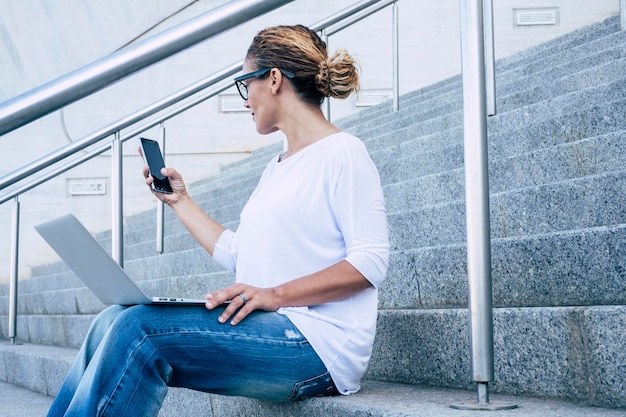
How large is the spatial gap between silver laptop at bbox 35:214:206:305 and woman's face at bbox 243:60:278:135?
16.6 inches

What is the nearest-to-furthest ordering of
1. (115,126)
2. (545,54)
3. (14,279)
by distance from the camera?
(115,126)
(14,279)
(545,54)

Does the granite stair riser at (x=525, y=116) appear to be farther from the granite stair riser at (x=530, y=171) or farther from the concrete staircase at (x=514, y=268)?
the granite stair riser at (x=530, y=171)

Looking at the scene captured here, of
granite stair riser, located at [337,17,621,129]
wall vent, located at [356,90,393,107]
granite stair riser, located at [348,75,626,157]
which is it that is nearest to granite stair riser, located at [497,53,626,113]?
granite stair riser, located at [348,75,626,157]

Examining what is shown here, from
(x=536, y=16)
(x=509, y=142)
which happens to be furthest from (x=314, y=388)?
(x=536, y=16)

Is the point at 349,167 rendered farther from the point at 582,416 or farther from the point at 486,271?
the point at 582,416

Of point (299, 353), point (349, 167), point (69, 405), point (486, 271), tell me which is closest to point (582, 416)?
point (486, 271)

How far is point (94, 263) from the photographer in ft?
4.82

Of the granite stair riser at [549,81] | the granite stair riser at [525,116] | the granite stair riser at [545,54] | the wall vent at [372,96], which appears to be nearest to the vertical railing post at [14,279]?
the granite stair riser at [525,116]

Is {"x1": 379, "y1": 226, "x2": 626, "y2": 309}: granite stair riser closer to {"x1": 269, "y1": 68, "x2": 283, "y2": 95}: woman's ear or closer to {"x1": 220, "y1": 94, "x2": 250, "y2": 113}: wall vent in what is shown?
{"x1": 269, "y1": 68, "x2": 283, "y2": 95}: woman's ear

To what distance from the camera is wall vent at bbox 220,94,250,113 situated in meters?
7.37

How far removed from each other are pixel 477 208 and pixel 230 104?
6243 mm

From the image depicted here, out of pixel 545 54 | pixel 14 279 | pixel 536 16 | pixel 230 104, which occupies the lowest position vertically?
pixel 14 279

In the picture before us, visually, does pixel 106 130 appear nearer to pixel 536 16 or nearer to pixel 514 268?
pixel 514 268

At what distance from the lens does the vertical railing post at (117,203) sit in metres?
2.92
